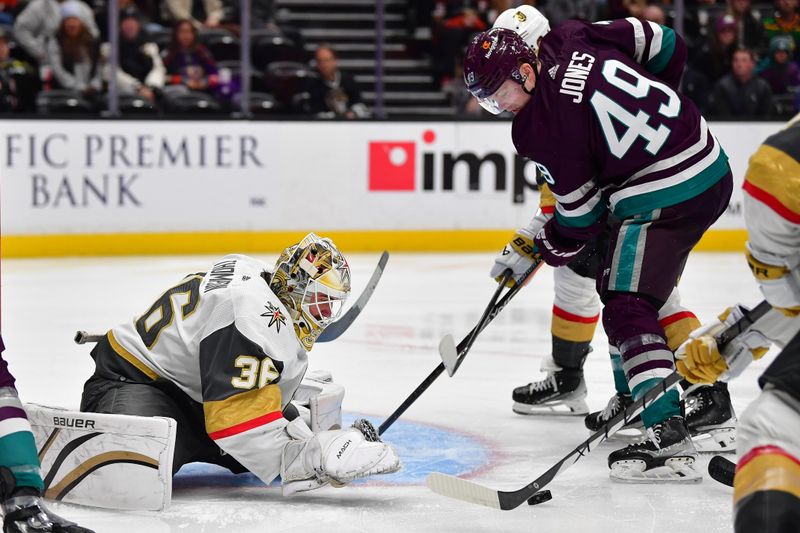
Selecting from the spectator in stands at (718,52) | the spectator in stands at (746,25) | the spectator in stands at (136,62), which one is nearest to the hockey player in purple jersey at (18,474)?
the spectator in stands at (136,62)

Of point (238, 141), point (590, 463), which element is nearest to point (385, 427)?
point (590, 463)

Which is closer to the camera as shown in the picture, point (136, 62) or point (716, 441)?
point (716, 441)

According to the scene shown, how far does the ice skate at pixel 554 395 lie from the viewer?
13.9ft

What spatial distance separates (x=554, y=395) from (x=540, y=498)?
1147 millimetres

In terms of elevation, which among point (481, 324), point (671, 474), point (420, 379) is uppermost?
point (481, 324)

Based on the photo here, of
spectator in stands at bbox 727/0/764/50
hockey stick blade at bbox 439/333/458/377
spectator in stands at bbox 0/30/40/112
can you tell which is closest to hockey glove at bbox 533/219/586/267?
hockey stick blade at bbox 439/333/458/377

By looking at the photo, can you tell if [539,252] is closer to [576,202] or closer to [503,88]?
[576,202]

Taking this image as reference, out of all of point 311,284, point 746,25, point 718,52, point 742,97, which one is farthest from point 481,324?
point 746,25

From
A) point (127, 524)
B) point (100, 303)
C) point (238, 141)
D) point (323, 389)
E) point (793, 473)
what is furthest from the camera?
point (238, 141)

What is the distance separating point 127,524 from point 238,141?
5.50 meters

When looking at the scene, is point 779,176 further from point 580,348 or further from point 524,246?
point 580,348

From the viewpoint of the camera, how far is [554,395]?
4258mm

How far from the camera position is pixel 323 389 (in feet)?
11.8

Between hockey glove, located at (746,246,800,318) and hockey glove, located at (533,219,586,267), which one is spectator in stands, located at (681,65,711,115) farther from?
hockey glove, located at (746,246,800,318)
